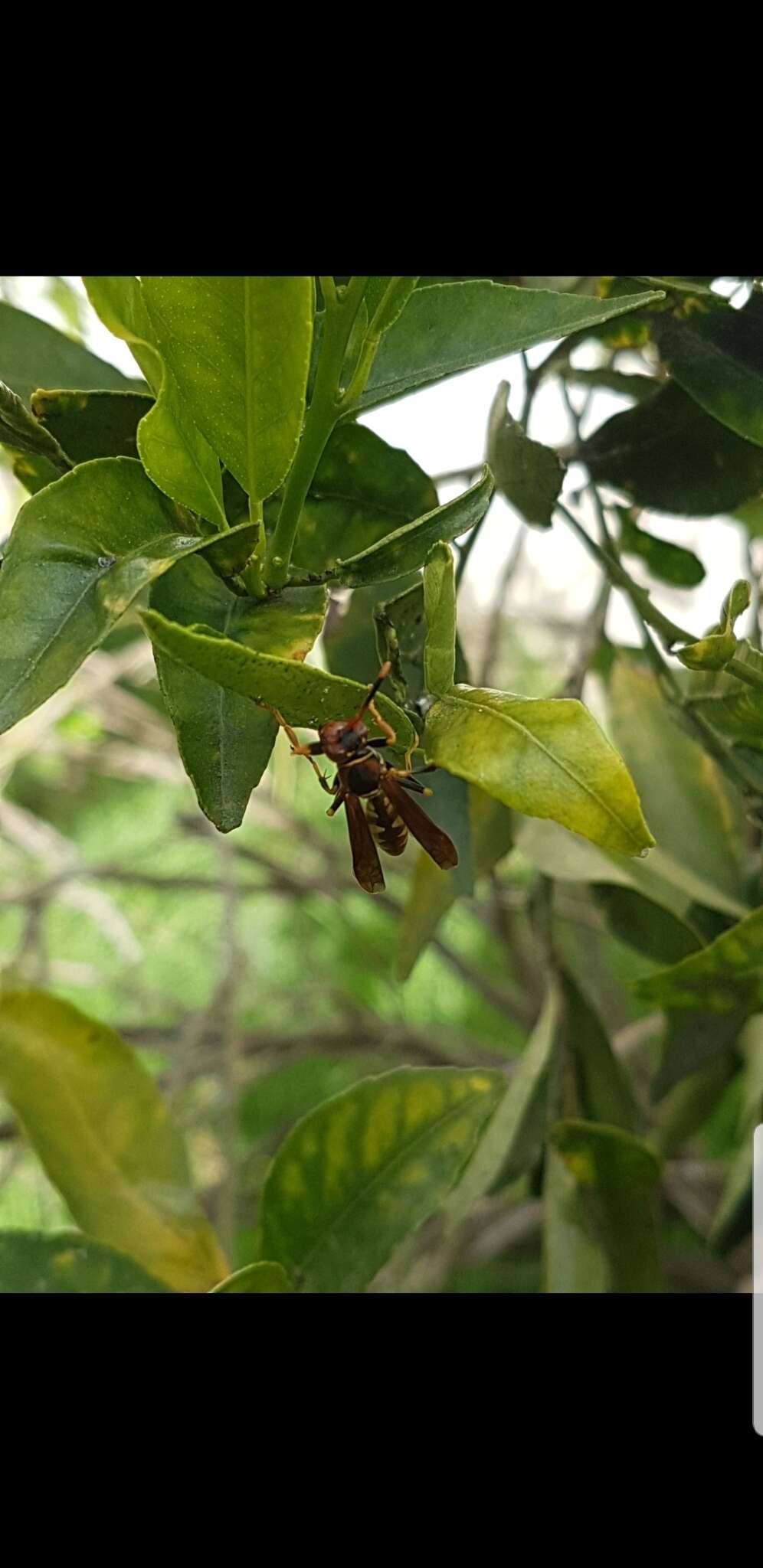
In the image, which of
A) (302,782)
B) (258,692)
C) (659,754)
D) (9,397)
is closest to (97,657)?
(302,782)

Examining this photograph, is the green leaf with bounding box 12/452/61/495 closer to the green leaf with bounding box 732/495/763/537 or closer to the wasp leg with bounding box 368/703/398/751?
the wasp leg with bounding box 368/703/398/751

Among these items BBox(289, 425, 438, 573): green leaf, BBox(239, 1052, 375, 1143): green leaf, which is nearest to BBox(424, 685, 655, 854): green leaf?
BBox(289, 425, 438, 573): green leaf

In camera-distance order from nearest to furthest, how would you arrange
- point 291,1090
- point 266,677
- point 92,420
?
point 266,677, point 92,420, point 291,1090

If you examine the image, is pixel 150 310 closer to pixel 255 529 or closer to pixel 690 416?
pixel 255 529

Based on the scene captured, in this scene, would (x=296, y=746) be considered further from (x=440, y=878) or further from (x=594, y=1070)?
(x=594, y=1070)

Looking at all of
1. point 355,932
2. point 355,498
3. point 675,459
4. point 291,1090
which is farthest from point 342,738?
point 291,1090

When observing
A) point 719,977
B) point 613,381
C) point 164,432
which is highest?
point 613,381
